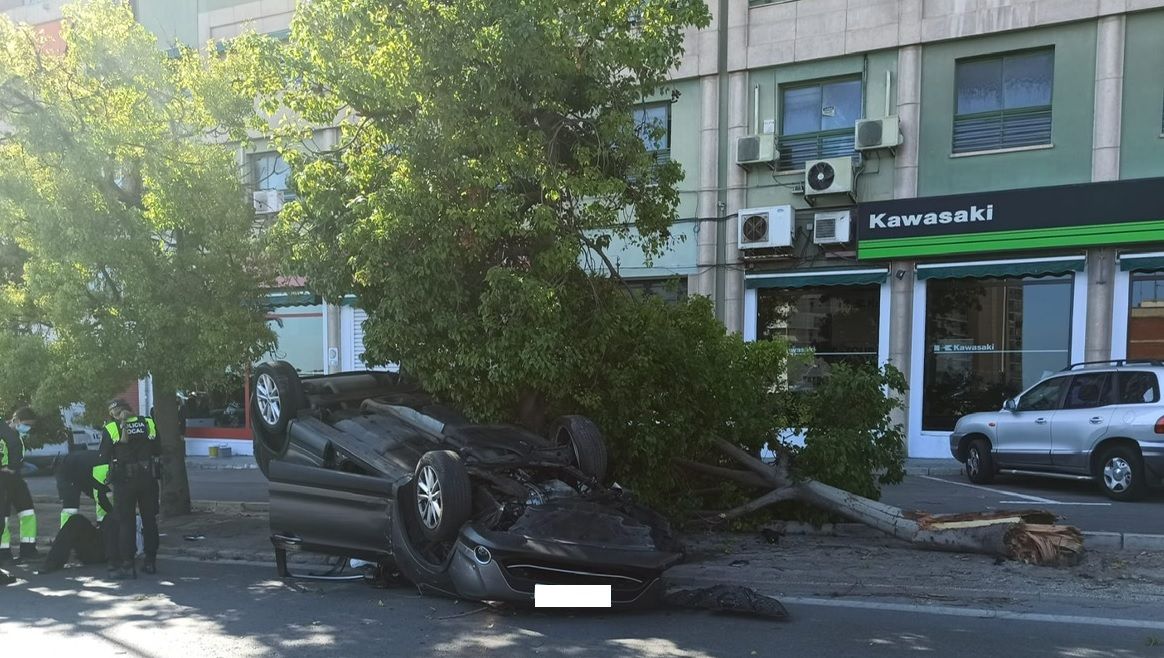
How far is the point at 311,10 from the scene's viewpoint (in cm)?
760

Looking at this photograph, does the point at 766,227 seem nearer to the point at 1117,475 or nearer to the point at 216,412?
the point at 1117,475

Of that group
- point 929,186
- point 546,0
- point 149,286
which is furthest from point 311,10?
point 929,186

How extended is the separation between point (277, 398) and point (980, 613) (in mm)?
5769

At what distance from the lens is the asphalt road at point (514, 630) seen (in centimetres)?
484

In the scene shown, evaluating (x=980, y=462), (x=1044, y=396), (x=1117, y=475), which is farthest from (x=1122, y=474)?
(x=980, y=462)

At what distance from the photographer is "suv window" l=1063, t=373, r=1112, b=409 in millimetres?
10930

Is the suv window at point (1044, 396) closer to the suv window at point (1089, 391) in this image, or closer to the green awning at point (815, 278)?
the suv window at point (1089, 391)

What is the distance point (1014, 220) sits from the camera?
14.0 metres

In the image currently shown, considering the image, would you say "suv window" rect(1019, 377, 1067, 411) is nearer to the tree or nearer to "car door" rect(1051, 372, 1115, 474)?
"car door" rect(1051, 372, 1115, 474)

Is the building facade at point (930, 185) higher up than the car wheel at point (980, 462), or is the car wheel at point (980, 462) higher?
the building facade at point (930, 185)

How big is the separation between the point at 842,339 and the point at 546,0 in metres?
11.0

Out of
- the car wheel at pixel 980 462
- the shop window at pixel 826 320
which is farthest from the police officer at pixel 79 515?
the car wheel at pixel 980 462

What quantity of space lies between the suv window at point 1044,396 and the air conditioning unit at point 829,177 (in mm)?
4975

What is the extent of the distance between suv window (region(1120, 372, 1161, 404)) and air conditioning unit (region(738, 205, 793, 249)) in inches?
239
